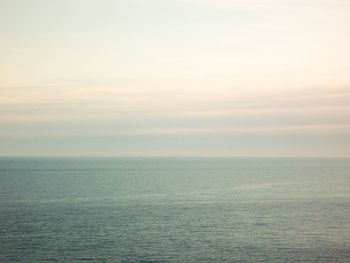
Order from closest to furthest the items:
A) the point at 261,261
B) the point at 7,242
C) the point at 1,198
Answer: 1. the point at 261,261
2. the point at 7,242
3. the point at 1,198

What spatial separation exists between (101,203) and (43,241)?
184 feet

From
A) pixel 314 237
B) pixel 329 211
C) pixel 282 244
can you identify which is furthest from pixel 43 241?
pixel 329 211

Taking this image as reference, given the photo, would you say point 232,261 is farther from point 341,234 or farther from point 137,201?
point 137,201

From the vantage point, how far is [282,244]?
285 feet

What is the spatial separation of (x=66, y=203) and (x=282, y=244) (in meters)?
71.6

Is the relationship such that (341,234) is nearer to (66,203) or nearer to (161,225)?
(161,225)

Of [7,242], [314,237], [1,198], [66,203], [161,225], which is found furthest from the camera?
[1,198]

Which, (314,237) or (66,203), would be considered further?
(66,203)

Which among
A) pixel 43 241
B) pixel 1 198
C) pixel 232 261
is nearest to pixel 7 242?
pixel 43 241

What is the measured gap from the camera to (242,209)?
128125 millimetres

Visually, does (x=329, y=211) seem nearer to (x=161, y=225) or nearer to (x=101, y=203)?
(x=161, y=225)

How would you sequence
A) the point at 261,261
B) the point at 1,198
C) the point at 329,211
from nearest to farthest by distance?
the point at 261,261, the point at 329,211, the point at 1,198

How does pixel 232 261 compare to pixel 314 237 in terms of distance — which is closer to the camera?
pixel 232 261

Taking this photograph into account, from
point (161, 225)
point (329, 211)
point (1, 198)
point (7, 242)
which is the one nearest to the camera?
point (7, 242)
